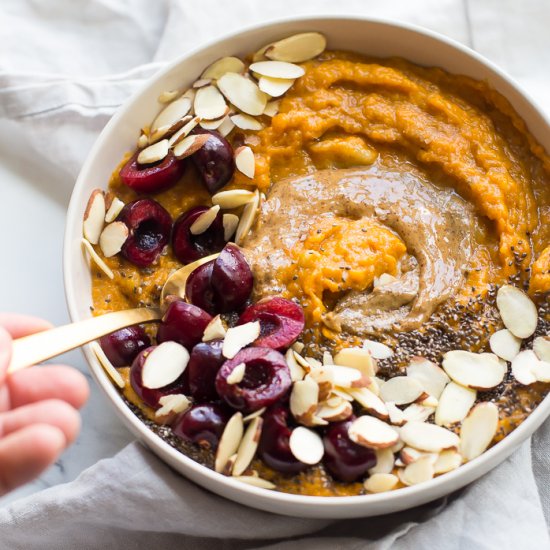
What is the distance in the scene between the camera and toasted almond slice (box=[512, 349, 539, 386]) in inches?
77.0

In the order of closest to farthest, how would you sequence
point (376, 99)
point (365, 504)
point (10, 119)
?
point (365, 504), point (376, 99), point (10, 119)

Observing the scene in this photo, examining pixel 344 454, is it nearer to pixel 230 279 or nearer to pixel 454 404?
pixel 454 404

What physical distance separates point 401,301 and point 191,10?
114 cm

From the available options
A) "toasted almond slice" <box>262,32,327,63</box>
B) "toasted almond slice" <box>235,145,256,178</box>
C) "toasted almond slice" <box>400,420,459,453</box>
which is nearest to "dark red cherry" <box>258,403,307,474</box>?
"toasted almond slice" <box>400,420,459,453</box>

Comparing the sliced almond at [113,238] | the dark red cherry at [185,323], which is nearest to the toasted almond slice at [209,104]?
the sliced almond at [113,238]

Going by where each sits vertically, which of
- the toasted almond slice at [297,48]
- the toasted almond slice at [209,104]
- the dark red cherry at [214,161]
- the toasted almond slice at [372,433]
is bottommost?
the toasted almond slice at [372,433]

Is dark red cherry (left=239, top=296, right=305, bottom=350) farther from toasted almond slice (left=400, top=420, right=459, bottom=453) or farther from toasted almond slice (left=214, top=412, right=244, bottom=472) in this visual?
toasted almond slice (left=400, top=420, right=459, bottom=453)

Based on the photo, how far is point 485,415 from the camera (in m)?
1.91

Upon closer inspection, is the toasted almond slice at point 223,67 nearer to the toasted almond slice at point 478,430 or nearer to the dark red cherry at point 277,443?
the dark red cherry at point 277,443

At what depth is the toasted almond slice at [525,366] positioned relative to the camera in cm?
196

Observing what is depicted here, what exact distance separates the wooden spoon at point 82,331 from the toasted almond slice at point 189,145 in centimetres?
26

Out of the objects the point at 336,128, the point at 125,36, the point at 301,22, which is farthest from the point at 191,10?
the point at 336,128

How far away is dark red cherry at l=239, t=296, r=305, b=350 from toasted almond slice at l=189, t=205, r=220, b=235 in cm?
25

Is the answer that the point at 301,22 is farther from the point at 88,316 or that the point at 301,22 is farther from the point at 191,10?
the point at 88,316
